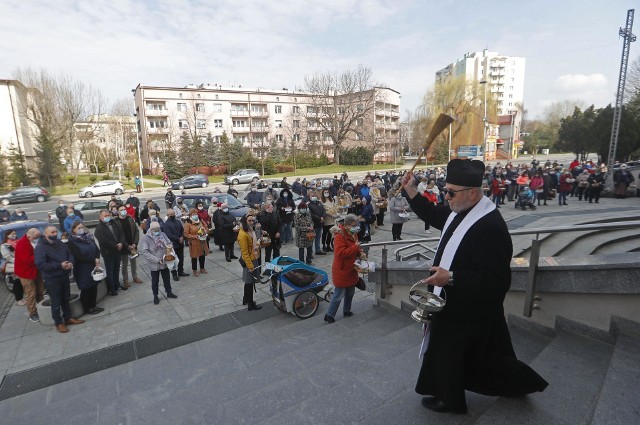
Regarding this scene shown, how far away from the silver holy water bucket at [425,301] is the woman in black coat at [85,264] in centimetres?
666

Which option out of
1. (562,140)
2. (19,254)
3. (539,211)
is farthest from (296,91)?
(19,254)

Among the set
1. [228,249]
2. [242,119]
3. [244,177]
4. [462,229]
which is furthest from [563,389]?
[242,119]

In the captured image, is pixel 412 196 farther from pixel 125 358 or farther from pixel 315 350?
pixel 125 358

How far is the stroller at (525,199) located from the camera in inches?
599

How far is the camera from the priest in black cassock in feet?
7.44

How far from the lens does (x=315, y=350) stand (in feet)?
14.7

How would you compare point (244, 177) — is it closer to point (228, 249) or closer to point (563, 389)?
point (228, 249)

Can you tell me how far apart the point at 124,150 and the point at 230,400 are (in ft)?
196

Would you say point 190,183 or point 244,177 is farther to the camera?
point 244,177

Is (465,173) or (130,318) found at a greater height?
(465,173)

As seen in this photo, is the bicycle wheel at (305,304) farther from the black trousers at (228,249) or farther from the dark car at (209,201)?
the dark car at (209,201)

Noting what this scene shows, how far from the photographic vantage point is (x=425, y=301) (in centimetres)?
248

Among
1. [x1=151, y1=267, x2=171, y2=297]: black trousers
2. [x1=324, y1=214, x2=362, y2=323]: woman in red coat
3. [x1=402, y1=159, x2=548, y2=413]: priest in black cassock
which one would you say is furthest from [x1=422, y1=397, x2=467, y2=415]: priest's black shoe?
[x1=151, y1=267, x2=171, y2=297]: black trousers

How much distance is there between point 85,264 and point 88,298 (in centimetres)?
76
